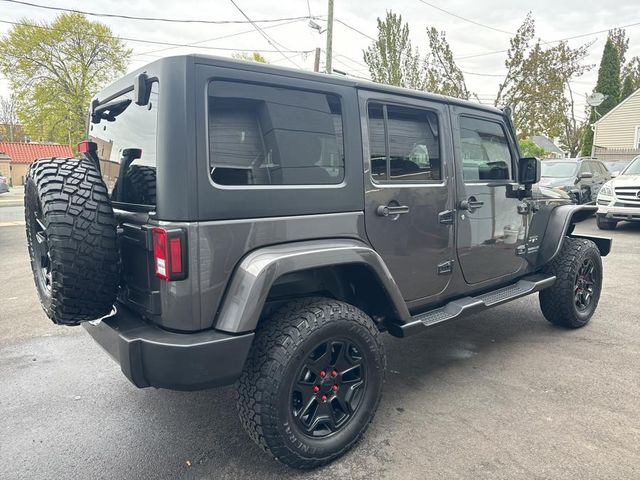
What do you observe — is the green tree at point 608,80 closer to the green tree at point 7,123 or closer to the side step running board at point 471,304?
the side step running board at point 471,304

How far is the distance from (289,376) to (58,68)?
38.3m

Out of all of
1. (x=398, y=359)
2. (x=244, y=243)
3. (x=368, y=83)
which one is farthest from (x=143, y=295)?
(x=398, y=359)

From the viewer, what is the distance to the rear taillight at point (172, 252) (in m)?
1.92

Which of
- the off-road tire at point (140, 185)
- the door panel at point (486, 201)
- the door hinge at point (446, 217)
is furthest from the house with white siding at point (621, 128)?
the off-road tire at point (140, 185)

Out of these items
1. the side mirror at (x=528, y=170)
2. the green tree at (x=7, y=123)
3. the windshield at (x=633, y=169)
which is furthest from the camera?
the green tree at (x=7, y=123)

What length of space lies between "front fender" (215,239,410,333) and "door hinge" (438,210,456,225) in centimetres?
88

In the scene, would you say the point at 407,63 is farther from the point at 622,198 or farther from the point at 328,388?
the point at 328,388

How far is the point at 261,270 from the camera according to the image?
6.62 feet

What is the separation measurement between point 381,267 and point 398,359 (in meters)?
1.36

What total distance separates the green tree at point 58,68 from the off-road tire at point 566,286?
112ft

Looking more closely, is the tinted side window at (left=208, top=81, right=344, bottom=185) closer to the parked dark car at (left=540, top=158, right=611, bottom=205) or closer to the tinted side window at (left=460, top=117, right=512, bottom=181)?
the tinted side window at (left=460, top=117, right=512, bottom=181)

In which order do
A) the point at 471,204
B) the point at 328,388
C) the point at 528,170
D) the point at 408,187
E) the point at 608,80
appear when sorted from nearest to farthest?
1. the point at 328,388
2. the point at 408,187
3. the point at 471,204
4. the point at 528,170
5. the point at 608,80

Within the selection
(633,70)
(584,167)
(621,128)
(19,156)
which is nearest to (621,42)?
(633,70)

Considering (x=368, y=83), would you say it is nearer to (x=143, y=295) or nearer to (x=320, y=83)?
(x=320, y=83)
